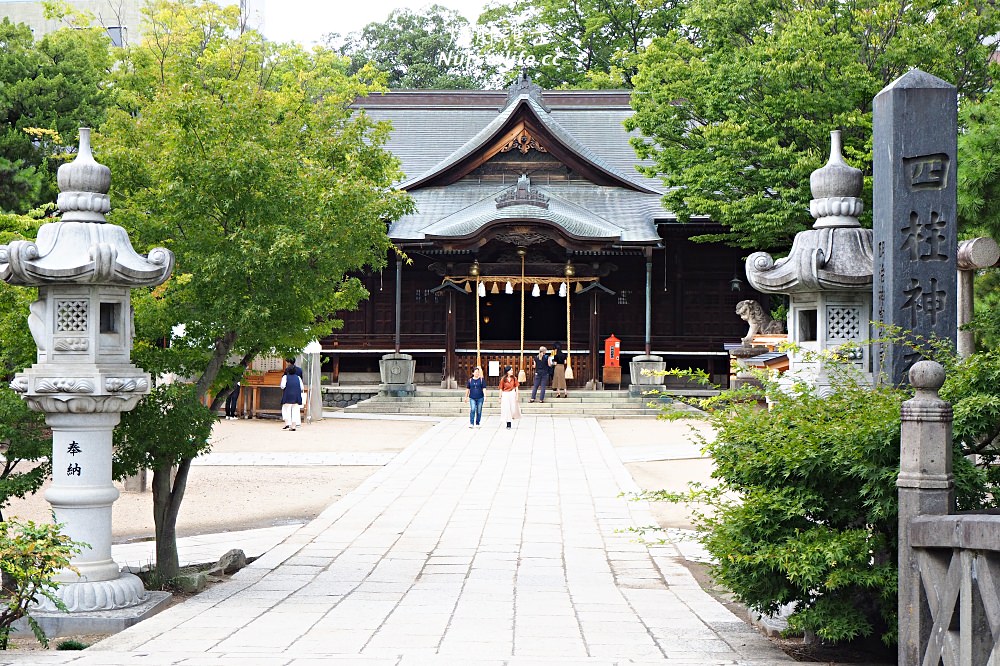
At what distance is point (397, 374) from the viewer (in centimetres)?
2877

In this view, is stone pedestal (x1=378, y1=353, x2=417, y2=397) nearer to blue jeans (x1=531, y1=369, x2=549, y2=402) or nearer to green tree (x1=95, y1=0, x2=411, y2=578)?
blue jeans (x1=531, y1=369, x2=549, y2=402)

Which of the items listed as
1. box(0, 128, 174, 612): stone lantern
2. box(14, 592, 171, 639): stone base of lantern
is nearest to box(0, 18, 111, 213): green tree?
box(0, 128, 174, 612): stone lantern

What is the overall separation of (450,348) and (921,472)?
24.9 meters

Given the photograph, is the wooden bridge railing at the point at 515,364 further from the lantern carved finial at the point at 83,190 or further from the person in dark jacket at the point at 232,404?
the lantern carved finial at the point at 83,190

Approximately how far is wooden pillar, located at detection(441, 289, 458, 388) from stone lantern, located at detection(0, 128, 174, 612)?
852 inches

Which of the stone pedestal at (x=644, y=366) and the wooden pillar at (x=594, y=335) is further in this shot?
the wooden pillar at (x=594, y=335)

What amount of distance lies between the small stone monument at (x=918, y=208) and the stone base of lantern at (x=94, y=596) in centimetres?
572

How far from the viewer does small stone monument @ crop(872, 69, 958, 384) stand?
23.2 feet

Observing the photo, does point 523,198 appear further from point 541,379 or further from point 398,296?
point 541,379

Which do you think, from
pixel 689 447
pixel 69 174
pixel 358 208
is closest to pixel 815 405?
pixel 358 208

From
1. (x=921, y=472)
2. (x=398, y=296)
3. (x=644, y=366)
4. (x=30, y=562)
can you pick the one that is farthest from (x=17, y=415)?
(x=398, y=296)

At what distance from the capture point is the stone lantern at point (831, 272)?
833 centimetres

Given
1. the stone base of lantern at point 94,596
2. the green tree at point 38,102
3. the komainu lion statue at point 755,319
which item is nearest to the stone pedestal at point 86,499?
the stone base of lantern at point 94,596

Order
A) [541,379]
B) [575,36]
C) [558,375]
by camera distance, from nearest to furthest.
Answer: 1. [541,379]
2. [558,375]
3. [575,36]
